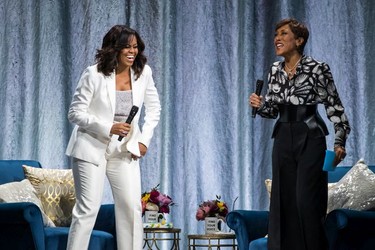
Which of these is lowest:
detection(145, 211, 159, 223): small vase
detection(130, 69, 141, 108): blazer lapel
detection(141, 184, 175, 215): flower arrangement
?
detection(145, 211, 159, 223): small vase

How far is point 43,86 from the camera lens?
628 cm

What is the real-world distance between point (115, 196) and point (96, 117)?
1.49 feet

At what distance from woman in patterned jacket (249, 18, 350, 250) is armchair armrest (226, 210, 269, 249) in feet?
2.40

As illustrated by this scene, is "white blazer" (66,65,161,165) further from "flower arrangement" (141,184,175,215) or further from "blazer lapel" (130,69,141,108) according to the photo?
"flower arrangement" (141,184,175,215)

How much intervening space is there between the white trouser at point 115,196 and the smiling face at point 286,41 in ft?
3.40

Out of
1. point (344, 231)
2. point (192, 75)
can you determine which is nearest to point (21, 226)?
point (344, 231)

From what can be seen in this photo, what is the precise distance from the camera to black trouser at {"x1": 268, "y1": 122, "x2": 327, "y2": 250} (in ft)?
12.6

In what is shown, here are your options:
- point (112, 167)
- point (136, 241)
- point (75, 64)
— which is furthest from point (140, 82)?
point (75, 64)

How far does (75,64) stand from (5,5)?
0.73 meters

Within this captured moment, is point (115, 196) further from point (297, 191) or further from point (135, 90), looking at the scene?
point (297, 191)

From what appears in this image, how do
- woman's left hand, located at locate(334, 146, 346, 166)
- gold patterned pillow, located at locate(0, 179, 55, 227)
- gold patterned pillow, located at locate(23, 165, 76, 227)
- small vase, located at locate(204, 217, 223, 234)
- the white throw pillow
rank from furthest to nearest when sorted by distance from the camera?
small vase, located at locate(204, 217, 223, 234) < gold patterned pillow, located at locate(23, 165, 76, 227) < gold patterned pillow, located at locate(0, 179, 55, 227) < the white throw pillow < woman's left hand, located at locate(334, 146, 346, 166)

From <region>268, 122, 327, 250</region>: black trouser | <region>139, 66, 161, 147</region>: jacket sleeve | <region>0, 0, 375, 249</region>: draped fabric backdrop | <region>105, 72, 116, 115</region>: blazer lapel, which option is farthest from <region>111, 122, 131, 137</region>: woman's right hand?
<region>0, 0, 375, 249</region>: draped fabric backdrop

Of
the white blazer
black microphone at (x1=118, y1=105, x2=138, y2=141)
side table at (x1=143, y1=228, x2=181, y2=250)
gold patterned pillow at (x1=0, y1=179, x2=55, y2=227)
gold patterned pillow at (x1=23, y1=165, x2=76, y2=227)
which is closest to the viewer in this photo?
black microphone at (x1=118, y1=105, x2=138, y2=141)

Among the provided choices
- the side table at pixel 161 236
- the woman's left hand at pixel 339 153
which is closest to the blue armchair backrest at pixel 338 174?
the side table at pixel 161 236
